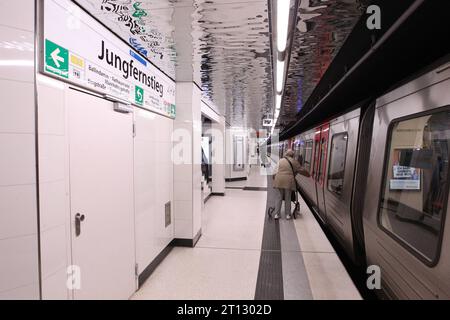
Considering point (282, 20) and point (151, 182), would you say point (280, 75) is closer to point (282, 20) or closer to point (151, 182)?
point (282, 20)

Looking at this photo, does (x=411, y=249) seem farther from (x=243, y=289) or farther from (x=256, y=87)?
(x=256, y=87)

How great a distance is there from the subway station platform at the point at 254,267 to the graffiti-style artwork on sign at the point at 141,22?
2.40 meters

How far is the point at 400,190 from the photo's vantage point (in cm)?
207

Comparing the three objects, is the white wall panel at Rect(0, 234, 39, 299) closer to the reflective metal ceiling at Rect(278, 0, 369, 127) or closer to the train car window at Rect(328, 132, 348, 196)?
the reflective metal ceiling at Rect(278, 0, 369, 127)

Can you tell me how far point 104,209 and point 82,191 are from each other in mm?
327

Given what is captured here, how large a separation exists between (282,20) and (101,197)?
1.94m

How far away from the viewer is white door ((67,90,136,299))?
1.72 meters

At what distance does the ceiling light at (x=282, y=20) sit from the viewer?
1.56 metres

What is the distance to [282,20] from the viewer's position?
178 centimetres

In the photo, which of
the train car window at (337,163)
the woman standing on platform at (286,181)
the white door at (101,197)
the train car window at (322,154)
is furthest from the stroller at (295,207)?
the white door at (101,197)

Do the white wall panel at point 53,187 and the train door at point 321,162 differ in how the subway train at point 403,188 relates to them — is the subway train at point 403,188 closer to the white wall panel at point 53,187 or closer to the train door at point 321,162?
the train door at point 321,162

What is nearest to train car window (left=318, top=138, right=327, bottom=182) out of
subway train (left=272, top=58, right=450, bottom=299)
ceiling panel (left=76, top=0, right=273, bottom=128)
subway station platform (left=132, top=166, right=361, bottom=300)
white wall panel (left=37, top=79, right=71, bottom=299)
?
subway station platform (left=132, top=166, right=361, bottom=300)

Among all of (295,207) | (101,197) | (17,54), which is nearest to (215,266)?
(101,197)
